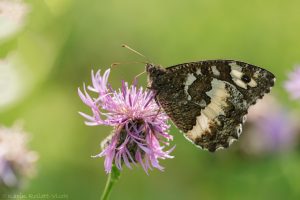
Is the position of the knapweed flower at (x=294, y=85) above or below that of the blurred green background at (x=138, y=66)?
below

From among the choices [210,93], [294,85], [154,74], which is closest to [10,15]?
[154,74]

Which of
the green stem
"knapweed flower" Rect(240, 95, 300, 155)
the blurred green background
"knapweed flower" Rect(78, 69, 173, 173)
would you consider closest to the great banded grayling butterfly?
"knapweed flower" Rect(78, 69, 173, 173)

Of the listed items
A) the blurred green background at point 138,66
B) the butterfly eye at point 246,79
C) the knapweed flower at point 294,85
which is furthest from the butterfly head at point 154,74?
the blurred green background at point 138,66

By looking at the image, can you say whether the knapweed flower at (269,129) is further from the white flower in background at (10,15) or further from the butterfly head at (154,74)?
the white flower in background at (10,15)

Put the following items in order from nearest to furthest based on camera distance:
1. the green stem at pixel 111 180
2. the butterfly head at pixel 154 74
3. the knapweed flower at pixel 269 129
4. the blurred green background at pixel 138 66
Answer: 1. the green stem at pixel 111 180
2. the butterfly head at pixel 154 74
3. the blurred green background at pixel 138 66
4. the knapweed flower at pixel 269 129

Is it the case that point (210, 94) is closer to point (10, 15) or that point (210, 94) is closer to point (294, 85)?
point (294, 85)

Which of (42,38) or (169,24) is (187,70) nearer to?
(42,38)

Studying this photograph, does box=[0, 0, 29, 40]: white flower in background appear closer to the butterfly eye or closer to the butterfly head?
the butterfly head

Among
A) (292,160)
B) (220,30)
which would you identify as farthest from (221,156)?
(220,30)
